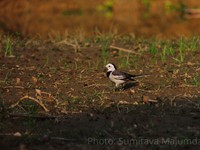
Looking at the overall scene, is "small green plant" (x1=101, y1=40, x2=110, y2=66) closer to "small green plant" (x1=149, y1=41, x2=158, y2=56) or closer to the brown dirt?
the brown dirt

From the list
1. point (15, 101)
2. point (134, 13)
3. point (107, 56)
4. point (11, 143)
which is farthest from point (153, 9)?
point (11, 143)

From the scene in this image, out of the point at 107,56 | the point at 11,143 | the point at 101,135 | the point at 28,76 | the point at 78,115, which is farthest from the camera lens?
the point at 107,56

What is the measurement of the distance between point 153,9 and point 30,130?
1462 cm

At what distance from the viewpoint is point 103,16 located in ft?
58.6

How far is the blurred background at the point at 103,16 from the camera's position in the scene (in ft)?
49.1

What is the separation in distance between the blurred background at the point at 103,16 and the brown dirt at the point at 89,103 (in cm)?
569

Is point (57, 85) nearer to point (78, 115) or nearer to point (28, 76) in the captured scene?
point (28, 76)

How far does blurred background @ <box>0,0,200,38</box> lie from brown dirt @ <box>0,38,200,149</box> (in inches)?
224

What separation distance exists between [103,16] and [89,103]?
1196 cm

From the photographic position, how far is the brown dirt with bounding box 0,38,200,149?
199 inches

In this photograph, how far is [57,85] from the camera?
274 inches

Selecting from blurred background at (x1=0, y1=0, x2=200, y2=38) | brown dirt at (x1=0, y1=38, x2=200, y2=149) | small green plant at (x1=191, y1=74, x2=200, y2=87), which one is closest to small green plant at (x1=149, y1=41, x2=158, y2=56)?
brown dirt at (x1=0, y1=38, x2=200, y2=149)

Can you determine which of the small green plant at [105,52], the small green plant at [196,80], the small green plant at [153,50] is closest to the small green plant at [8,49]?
the small green plant at [105,52]

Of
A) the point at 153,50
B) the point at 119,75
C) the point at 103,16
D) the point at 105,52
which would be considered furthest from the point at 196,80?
the point at 103,16
